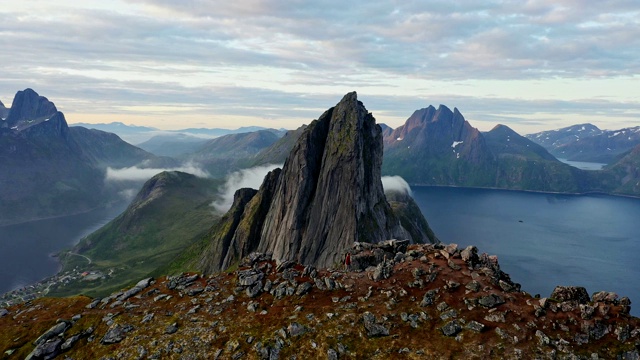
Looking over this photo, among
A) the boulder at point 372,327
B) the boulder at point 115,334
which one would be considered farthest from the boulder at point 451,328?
the boulder at point 115,334

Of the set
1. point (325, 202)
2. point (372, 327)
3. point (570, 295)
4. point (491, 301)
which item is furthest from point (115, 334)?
point (325, 202)

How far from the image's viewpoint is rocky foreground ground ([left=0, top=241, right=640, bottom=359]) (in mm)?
37344

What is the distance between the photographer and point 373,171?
612ft

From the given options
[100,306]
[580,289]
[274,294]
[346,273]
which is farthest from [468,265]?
[100,306]

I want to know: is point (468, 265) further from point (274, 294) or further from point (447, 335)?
point (274, 294)

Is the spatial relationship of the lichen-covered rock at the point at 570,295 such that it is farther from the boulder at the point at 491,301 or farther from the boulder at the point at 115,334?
the boulder at the point at 115,334

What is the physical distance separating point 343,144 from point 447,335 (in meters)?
136

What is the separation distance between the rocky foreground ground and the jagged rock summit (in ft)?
279

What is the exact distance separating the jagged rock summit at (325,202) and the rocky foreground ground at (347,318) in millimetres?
84996

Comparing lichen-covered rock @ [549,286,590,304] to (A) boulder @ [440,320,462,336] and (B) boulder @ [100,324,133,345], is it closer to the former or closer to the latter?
(A) boulder @ [440,320,462,336]

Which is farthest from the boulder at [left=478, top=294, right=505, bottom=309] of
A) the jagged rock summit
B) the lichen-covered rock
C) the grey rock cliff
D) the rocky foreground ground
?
the grey rock cliff

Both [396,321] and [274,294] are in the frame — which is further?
[274,294]

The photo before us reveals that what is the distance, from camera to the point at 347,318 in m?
43.2

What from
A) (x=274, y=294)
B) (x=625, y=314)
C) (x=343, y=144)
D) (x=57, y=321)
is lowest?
(x=57, y=321)
